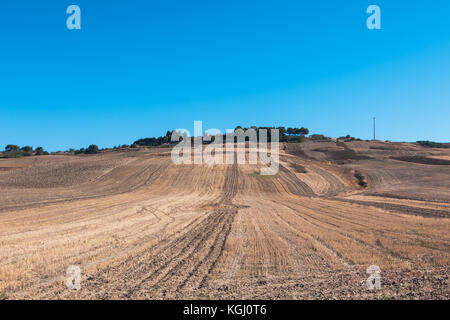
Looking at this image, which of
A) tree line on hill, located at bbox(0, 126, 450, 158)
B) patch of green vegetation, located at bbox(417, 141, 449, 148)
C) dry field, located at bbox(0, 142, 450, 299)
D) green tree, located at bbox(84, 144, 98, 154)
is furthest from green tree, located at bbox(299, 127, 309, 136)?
dry field, located at bbox(0, 142, 450, 299)

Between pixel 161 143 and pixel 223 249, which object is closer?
pixel 223 249

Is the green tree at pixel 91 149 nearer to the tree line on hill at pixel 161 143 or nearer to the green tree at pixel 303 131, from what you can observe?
the tree line on hill at pixel 161 143

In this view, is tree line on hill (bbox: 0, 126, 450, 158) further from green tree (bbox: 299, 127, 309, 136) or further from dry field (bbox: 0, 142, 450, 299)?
dry field (bbox: 0, 142, 450, 299)

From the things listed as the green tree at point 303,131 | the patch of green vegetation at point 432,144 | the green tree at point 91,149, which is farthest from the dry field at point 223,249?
the green tree at point 303,131

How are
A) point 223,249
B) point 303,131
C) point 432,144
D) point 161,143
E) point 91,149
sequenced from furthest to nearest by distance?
point 303,131 → point 161,143 → point 91,149 → point 432,144 → point 223,249

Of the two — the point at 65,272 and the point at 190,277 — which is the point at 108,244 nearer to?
the point at 65,272

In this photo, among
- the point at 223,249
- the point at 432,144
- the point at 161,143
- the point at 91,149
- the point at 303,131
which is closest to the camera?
the point at 223,249

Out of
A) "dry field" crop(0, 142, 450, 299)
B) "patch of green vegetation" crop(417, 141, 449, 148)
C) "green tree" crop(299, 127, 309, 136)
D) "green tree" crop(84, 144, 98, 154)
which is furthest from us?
"green tree" crop(299, 127, 309, 136)

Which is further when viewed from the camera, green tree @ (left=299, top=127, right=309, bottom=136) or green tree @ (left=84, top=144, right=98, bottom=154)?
green tree @ (left=299, top=127, right=309, bottom=136)

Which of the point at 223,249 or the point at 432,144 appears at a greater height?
the point at 432,144

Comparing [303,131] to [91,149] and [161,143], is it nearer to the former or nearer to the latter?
[161,143]

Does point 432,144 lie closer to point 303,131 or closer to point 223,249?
point 303,131

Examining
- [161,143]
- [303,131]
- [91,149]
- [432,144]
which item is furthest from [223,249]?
[303,131]

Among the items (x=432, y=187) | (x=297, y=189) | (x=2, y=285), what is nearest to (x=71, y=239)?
(x=2, y=285)
